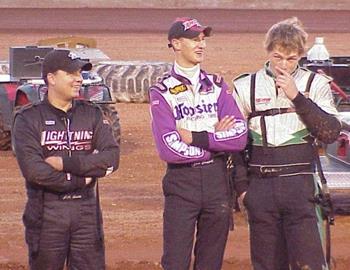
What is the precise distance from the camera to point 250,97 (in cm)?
682

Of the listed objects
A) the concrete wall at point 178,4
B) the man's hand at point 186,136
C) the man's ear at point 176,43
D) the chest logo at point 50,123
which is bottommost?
the concrete wall at point 178,4

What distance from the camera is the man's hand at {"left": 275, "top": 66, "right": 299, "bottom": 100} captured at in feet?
21.3

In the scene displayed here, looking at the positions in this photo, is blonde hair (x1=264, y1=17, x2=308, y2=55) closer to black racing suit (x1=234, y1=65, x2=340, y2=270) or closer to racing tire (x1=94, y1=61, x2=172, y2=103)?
black racing suit (x1=234, y1=65, x2=340, y2=270)

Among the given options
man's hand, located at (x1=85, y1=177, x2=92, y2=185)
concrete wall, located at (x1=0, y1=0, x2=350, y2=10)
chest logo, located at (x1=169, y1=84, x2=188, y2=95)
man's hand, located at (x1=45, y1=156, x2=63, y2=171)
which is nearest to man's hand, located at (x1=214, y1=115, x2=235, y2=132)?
chest logo, located at (x1=169, y1=84, x2=188, y2=95)

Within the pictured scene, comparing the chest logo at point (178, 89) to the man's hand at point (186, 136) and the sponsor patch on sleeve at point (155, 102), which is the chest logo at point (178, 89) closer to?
the sponsor patch on sleeve at point (155, 102)

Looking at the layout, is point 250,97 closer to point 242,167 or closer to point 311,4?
point 242,167

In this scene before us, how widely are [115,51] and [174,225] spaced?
Answer: 984 inches

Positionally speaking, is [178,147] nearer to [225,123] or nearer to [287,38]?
[225,123]

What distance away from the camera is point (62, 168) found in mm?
6789

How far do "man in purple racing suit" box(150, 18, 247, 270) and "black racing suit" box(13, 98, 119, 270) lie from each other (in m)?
0.43

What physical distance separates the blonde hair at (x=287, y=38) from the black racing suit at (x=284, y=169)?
24 cm

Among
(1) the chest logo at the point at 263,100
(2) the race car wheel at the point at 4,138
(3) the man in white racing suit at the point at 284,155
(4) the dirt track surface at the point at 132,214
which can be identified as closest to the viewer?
(3) the man in white racing suit at the point at 284,155

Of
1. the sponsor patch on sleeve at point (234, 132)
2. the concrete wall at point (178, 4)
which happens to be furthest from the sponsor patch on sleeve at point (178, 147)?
the concrete wall at point (178, 4)

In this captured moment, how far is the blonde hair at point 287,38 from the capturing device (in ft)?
21.5
